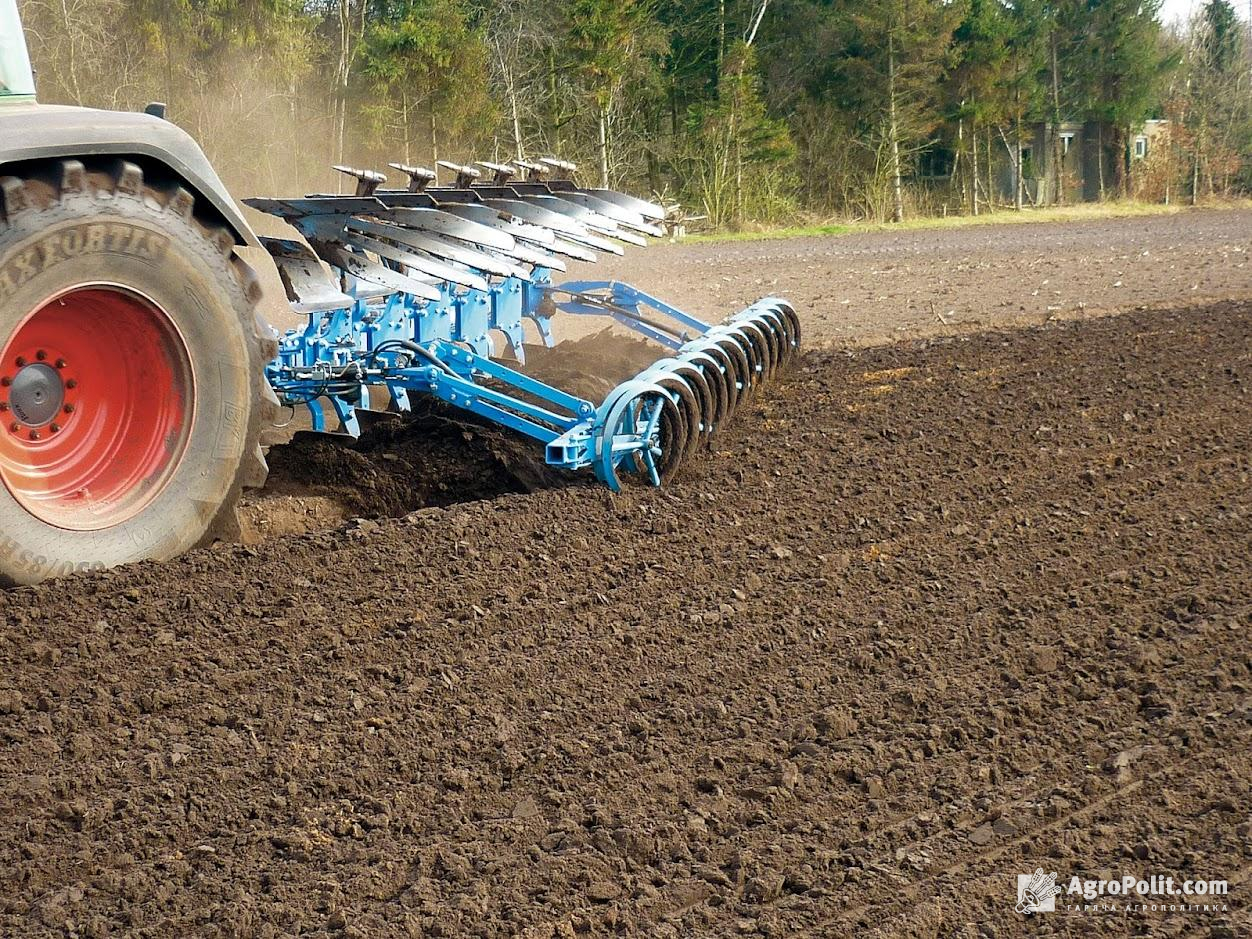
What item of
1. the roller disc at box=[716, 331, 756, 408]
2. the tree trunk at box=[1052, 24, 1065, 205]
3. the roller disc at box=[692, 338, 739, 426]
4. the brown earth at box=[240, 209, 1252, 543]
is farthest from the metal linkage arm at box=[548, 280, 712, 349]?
the tree trunk at box=[1052, 24, 1065, 205]

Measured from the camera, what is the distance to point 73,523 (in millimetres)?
4004

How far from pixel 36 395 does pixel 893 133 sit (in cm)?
2812

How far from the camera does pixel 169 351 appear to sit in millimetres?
4238

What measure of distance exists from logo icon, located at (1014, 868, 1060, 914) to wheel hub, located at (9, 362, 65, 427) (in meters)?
3.07

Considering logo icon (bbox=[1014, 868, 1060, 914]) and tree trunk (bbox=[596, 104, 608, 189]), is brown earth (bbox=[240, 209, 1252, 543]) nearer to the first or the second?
logo icon (bbox=[1014, 868, 1060, 914])

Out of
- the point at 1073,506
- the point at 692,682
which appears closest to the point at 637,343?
the point at 1073,506

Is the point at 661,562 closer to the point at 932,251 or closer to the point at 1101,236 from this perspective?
the point at 932,251

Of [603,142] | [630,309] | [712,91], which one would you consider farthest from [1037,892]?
[712,91]

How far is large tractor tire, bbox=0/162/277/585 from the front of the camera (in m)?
3.79

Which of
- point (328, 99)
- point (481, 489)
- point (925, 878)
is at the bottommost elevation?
point (925, 878)

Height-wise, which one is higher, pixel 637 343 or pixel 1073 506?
pixel 637 343

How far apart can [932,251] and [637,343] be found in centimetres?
1237

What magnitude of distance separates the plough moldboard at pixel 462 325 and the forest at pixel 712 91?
13.4 metres

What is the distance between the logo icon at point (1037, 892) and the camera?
2.49 m
